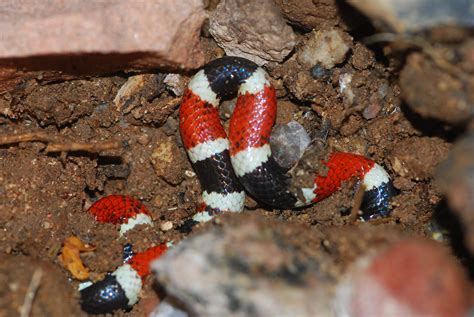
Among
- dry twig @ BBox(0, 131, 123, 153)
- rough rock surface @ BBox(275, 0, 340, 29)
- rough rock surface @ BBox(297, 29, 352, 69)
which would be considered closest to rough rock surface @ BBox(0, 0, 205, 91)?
dry twig @ BBox(0, 131, 123, 153)

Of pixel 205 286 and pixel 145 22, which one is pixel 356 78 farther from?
pixel 205 286

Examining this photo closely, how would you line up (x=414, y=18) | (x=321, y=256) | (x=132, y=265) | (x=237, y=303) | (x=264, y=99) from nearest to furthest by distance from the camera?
(x=237, y=303) < (x=321, y=256) < (x=414, y=18) < (x=132, y=265) < (x=264, y=99)

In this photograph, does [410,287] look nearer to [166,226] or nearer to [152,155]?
[166,226]

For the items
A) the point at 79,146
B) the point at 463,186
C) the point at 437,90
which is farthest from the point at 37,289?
the point at 437,90

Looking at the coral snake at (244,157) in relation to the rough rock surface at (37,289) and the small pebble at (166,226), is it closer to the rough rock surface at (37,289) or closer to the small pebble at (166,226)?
the small pebble at (166,226)

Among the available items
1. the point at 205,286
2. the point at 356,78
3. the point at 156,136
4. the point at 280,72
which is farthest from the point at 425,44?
the point at 156,136

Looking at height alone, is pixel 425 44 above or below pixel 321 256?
above

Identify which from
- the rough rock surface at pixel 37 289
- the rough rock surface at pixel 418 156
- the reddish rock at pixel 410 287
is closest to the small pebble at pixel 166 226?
the rough rock surface at pixel 37 289
